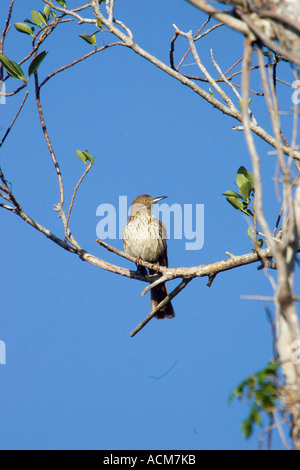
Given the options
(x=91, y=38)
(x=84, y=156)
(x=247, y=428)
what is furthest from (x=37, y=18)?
(x=247, y=428)

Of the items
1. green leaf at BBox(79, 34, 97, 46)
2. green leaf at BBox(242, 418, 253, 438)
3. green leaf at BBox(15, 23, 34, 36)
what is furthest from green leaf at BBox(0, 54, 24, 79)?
green leaf at BBox(242, 418, 253, 438)

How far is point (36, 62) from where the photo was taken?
4.61 m

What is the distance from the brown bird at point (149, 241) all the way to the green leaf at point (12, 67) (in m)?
3.17

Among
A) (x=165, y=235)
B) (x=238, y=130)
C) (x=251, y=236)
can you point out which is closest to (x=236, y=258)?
(x=251, y=236)

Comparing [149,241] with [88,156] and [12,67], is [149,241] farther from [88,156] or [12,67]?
[12,67]

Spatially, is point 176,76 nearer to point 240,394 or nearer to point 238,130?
point 238,130

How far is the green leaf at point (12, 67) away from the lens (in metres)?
4.59

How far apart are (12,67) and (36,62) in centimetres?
20

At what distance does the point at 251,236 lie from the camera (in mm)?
4988

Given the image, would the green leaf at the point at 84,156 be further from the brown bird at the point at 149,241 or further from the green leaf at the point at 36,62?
the brown bird at the point at 149,241

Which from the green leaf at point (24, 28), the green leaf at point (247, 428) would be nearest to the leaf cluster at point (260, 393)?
the green leaf at point (247, 428)

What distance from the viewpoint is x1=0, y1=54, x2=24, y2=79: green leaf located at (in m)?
4.59

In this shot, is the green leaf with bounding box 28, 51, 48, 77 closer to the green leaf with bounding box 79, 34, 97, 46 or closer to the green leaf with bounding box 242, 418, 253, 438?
the green leaf with bounding box 79, 34, 97, 46

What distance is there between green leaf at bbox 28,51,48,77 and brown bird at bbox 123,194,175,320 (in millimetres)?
3214
